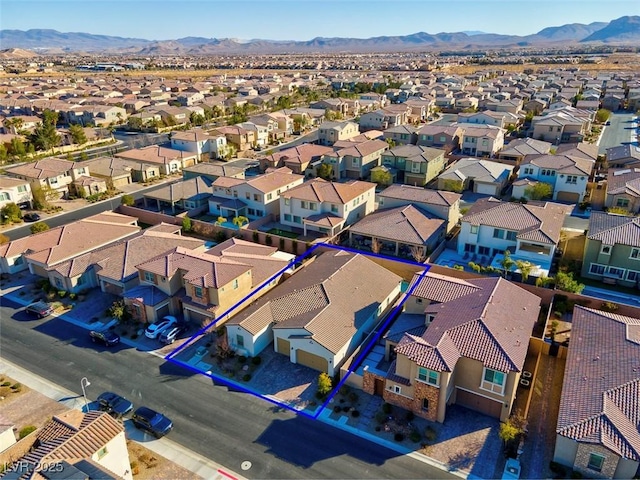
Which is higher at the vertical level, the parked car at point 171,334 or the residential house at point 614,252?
the residential house at point 614,252

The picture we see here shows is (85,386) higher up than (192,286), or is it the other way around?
(192,286)

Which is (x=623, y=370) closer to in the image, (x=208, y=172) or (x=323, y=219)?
(x=323, y=219)

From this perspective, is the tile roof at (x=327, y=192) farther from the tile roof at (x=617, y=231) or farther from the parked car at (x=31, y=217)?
the parked car at (x=31, y=217)

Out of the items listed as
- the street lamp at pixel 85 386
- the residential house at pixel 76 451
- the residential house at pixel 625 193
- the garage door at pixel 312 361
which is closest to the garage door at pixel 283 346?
the garage door at pixel 312 361

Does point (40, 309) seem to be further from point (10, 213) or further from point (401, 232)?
point (401, 232)

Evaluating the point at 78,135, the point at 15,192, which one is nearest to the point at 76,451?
the point at 15,192

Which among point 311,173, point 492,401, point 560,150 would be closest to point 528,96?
point 560,150

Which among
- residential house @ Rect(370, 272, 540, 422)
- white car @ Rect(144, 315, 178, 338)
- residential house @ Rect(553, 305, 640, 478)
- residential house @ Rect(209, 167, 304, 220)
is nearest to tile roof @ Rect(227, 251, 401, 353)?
residential house @ Rect(370, 272, 540, 422)
